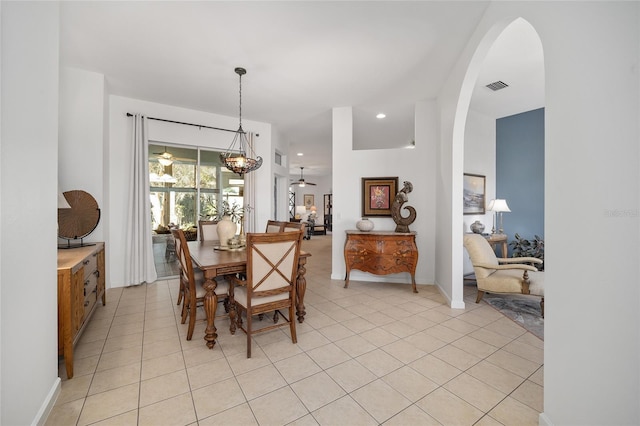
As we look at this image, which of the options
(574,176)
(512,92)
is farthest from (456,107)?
(574,176)

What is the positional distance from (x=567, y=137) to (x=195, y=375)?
106 inches

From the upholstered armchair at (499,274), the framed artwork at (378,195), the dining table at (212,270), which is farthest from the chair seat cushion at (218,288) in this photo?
the upholstered armchair at (499,274)

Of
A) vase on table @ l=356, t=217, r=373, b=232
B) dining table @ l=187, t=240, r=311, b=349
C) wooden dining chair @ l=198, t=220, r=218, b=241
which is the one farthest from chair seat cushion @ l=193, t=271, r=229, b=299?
vase on table @ l=356, t=217, r=373, b=232

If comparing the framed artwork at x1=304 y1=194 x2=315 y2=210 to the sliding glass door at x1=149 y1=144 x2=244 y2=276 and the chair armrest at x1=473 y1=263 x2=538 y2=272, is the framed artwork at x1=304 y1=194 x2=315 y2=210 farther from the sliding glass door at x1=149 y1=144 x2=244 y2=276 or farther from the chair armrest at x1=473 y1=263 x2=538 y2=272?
the chair armrest at x1=473 y1=263 x2=538 y2=272

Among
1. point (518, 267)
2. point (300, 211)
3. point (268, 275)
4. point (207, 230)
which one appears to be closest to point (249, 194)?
point (207, 230)

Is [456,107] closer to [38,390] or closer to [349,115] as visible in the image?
[349,115]

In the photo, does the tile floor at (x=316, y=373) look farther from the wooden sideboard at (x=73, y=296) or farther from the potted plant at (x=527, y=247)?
the potted plant at (x=527, y=247)

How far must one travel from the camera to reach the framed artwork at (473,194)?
15.1 feet

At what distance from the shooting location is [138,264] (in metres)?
4.02

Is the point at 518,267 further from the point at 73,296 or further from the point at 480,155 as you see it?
the point at 73,296

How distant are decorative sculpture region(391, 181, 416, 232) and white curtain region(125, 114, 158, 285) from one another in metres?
3.87

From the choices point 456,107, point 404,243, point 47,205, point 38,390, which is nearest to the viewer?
point 38,390

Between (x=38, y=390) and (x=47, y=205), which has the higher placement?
(x=47, y=205)

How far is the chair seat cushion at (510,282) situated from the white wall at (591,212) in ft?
6.57
